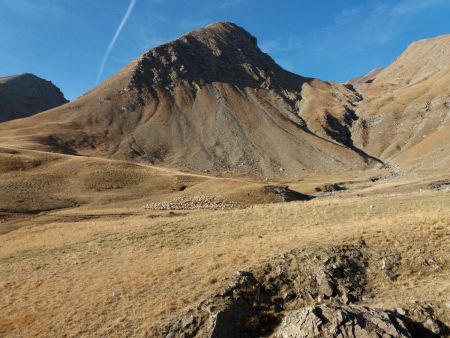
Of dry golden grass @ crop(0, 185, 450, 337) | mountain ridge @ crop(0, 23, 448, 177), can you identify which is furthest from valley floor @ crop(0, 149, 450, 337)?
mountain ridge @ crop(0, 23, 448, 177)

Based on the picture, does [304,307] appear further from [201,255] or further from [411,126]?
[411,126]

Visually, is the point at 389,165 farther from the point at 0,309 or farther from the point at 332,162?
the point at 0,309

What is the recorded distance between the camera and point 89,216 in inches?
2019

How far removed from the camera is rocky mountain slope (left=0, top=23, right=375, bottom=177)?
14325 cm

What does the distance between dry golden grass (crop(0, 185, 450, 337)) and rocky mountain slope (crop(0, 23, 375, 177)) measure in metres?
A: 101

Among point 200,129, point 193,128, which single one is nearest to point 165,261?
point 200,129

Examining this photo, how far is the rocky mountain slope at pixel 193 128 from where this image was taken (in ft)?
470

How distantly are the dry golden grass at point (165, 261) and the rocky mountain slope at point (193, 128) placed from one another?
101 meters

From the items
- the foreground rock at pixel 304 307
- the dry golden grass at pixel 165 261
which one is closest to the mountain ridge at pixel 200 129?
the dry golden grass at pixel 165 261

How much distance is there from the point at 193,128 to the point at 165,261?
464ft

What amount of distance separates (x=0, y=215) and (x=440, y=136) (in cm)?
14005

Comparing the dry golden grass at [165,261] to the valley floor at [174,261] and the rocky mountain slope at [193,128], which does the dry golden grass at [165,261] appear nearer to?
the valley floor at [174,261]

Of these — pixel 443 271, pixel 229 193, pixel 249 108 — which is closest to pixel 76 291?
pixel 443 271

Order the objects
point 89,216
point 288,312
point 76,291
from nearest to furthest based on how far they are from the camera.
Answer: point 288,312 < point 76,291 < point 89,216
